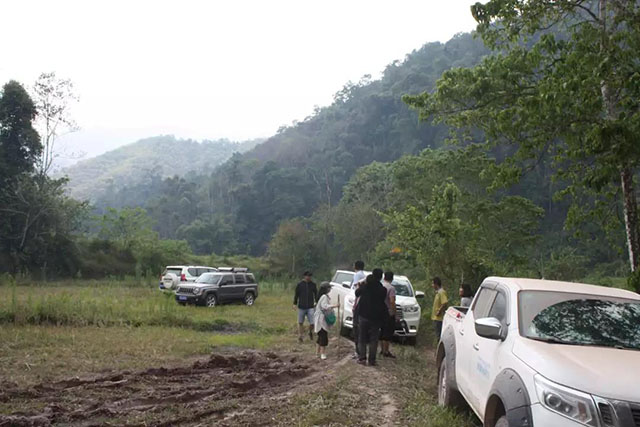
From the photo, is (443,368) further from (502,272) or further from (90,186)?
(90,186)

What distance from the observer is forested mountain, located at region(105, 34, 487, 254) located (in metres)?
76.8

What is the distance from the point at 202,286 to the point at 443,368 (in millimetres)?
16746

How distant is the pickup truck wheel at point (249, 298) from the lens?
81.9 feet

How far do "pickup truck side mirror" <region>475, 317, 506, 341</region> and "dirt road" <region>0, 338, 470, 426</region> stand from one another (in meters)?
2.42

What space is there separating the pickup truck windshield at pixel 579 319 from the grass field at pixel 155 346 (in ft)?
6.56

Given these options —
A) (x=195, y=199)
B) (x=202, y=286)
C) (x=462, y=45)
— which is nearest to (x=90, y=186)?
(x=195, y=199)

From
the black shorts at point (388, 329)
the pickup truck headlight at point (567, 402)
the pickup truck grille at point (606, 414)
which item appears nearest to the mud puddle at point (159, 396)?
the black shorts at point (388, 329)

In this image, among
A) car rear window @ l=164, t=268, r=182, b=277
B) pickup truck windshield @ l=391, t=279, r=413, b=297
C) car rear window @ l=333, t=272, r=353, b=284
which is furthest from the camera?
car rear window @ l=164, t=268, r=182, b=277

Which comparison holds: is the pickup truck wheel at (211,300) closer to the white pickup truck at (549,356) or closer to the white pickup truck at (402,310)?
the white pickup truck at (402,310)

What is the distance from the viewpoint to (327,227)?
5778cm

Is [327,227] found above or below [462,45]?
below

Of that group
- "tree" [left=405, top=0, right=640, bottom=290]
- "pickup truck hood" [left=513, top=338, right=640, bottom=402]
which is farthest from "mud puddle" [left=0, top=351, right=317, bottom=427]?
"tree" [left=405, top=0, right=640, bottom=290]

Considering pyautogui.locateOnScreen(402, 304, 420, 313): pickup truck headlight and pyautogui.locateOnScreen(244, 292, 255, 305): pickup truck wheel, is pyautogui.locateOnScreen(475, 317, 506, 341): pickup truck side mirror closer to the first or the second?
pyautogui.locateOnScreen(402, 304, 420, 313): pickup truck headlight

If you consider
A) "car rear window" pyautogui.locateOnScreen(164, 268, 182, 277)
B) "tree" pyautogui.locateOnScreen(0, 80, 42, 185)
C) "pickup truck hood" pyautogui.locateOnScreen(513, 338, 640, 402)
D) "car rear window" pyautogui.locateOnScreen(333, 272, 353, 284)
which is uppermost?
"tree" pyautogui.locateOnScreen(0, 80, 42, 185)
